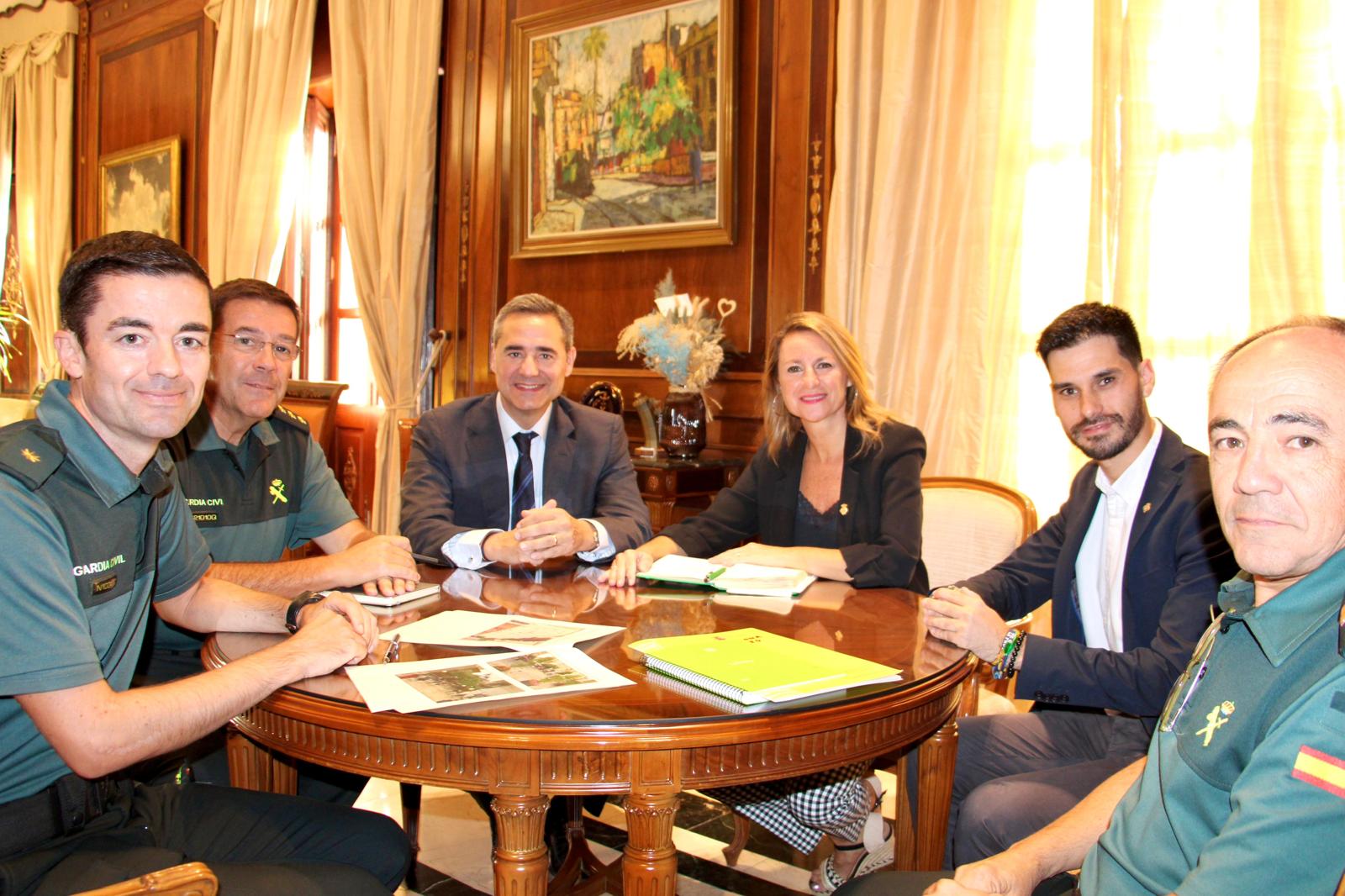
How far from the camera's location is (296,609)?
6.19 ft

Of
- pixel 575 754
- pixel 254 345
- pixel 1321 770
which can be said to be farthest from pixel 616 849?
pixel 1321 770

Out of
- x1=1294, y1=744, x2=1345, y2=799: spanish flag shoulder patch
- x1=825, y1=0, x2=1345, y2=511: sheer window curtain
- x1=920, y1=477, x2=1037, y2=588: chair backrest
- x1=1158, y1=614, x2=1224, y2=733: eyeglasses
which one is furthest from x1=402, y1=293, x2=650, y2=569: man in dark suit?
x1=1294, y1=744, x2=1345, y2=799: spanish flag shoulder patch

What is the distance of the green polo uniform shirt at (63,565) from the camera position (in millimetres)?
1349

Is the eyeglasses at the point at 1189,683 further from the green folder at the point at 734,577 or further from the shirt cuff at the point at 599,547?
the shirt cuff at the point at 599,547

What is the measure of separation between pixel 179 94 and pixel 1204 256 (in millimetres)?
7493

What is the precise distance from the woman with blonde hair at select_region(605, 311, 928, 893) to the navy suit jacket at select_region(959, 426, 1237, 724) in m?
0.47

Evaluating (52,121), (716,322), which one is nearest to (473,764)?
(716,322)

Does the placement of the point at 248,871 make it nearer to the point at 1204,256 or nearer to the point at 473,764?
the point at 473,764

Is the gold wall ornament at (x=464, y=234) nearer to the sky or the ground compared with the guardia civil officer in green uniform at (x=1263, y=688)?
nearer to the sky

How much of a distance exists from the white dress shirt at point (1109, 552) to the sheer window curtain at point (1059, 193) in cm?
119

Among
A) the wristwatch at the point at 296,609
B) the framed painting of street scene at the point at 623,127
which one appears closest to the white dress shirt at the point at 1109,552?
the wristwatch at the point at 296,609

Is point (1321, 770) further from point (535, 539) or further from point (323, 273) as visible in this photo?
point (323, 273)

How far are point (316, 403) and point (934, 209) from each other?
3182mm

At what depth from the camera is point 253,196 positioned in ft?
22.4
